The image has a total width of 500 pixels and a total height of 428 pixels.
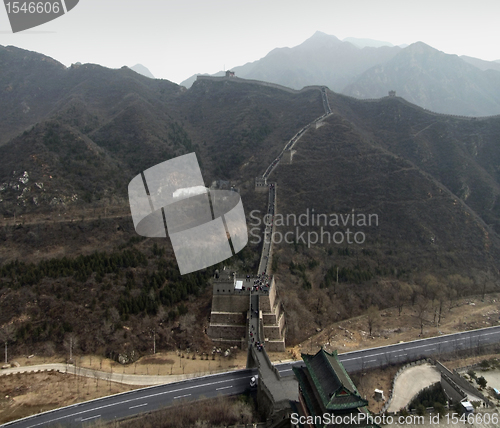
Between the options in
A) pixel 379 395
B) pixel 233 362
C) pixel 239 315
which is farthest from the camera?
pixel 239 315

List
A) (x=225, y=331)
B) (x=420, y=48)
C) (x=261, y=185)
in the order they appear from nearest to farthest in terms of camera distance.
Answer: (x=225, y=331) → (x=261, y=185) → (x=420, y=48)

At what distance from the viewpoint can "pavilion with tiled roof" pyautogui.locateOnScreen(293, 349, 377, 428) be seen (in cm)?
1791

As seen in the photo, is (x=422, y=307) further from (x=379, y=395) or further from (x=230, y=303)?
(x=230, y=303)

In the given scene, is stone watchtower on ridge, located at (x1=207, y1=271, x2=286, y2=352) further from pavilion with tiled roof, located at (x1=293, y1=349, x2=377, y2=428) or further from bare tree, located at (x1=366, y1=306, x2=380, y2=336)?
pavilion with tiled roof, located at (x1=293, y1=349, x2=377, y2=428)

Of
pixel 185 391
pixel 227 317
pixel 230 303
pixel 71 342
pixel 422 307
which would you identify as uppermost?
pixel 230 303

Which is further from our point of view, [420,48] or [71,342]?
[420,48]

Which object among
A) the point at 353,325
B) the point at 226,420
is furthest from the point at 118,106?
the point at 226,420

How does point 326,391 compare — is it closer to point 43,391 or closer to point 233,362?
point 233,362

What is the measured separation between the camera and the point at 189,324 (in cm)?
3841

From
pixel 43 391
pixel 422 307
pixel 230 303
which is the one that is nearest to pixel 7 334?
pixel 43 391

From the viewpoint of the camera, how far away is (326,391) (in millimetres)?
18625

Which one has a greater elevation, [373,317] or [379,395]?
[379,395]

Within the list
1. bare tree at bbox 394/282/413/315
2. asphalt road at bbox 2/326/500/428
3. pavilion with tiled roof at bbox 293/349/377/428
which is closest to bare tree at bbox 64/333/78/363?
asphalt road at bbox 2/326/500/428

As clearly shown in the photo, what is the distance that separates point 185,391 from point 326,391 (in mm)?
14008
